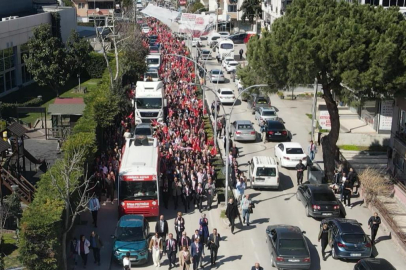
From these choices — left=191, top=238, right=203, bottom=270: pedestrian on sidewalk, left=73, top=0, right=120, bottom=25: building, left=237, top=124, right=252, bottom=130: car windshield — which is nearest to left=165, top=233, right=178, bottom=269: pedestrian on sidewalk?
left=191, top=238, right=203, bottom=270: pedestrian on sidewalk

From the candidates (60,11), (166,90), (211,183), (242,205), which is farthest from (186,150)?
(60,11)

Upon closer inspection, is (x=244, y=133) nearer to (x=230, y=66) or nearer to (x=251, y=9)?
(x=230, y=66)

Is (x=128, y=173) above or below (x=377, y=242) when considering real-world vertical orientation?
above

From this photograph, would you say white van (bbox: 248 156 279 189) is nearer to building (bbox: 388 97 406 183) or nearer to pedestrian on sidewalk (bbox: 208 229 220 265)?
building (bbox: 388 97 406 183)

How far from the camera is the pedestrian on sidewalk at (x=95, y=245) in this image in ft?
78.0

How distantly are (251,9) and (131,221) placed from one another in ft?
278

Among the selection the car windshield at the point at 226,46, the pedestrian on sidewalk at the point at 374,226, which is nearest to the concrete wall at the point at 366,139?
the pedestrian on sidewalk at the point at 374,226

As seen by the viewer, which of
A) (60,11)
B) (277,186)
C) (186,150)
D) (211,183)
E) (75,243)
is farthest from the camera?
(60,11)

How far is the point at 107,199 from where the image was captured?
1233 inches

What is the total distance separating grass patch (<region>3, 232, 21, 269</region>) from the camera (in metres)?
23.1

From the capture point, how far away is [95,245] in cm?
2389

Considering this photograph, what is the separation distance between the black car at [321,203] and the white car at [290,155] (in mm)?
6696

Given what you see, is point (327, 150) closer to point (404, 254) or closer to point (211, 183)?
point (211, 183)

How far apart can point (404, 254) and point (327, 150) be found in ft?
33.9
